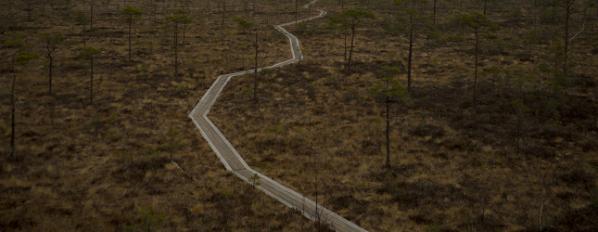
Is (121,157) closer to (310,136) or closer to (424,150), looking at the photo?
(310,136)

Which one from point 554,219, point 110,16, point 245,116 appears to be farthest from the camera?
point 110,16

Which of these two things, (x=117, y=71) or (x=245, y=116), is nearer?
(x=245, y=116)

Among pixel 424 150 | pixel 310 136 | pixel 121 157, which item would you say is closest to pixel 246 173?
pixel 310 136

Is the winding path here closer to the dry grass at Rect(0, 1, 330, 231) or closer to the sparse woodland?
the sparse woodland

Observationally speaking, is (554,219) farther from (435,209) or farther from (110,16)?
(110,16)

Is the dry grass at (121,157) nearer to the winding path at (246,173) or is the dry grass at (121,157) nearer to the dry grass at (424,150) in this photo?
the winding path at (246,173)

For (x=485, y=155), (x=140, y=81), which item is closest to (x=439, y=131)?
(x=485, y=155)

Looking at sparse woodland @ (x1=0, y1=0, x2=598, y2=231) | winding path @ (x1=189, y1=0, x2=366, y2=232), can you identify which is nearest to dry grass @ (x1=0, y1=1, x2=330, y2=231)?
sparse woodland @ (x1=0, y1=0, x2=598, y2=231)

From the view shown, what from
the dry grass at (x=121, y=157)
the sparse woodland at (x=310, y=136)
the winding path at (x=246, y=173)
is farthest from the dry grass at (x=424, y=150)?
the dry grass at (x=121, y=157)
